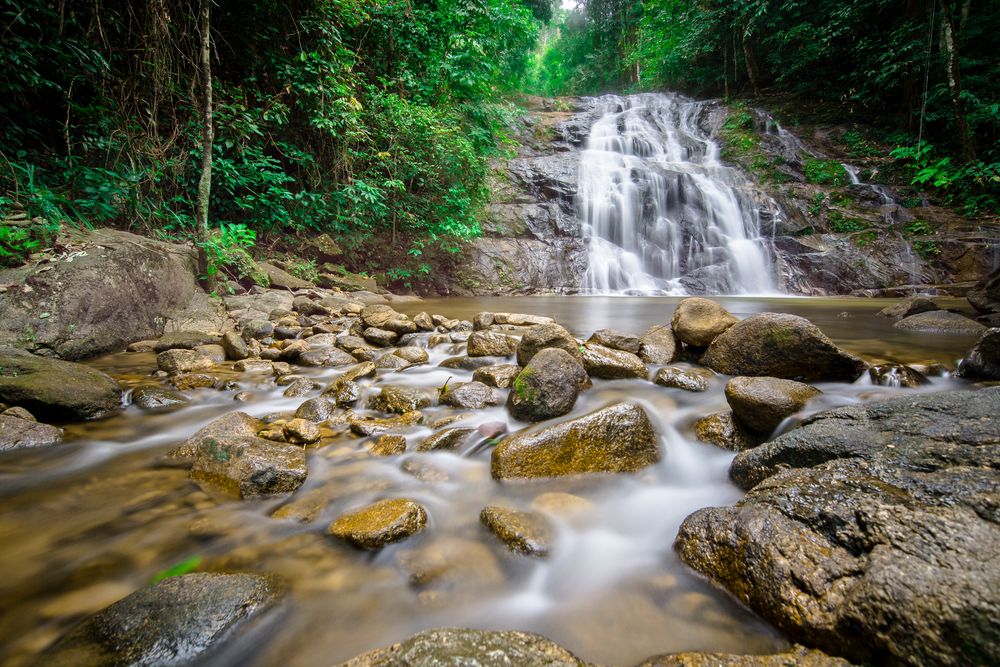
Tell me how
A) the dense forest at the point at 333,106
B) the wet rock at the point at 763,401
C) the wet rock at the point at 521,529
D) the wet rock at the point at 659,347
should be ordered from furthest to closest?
the dense forest at the point at 333,106 → the wet rock at the point at 659,347 → the wet rock at the point at 763,401 → the wet rock at the point at 521,529

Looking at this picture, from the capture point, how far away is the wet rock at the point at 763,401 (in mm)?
2357

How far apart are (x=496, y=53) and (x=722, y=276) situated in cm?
920

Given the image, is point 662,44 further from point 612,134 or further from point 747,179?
point 747,179

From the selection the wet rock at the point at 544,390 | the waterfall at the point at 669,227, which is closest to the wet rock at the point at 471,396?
the wet rock at the point at 544,390

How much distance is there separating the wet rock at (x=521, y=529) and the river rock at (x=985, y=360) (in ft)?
11.8

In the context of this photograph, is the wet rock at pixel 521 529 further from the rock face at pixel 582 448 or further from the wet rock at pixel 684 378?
the wet rock at pixel 684 378

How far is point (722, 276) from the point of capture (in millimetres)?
11367


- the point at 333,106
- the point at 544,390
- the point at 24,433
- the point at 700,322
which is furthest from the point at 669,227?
the point at 24,433

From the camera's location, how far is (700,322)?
371 cm

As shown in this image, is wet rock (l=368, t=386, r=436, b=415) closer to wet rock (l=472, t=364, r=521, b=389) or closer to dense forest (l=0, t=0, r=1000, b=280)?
wet rock (l=472, t=364, r=521, b=389)

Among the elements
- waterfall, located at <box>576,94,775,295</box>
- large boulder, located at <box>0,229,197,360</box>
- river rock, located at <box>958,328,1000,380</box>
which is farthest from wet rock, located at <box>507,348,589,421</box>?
waterfall, located at <box>576,94,775,295</box>

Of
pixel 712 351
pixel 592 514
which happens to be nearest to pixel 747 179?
pixel 712 351

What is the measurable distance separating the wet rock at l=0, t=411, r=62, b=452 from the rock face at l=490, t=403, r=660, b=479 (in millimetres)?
2623

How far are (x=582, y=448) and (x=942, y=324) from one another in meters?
5.65
